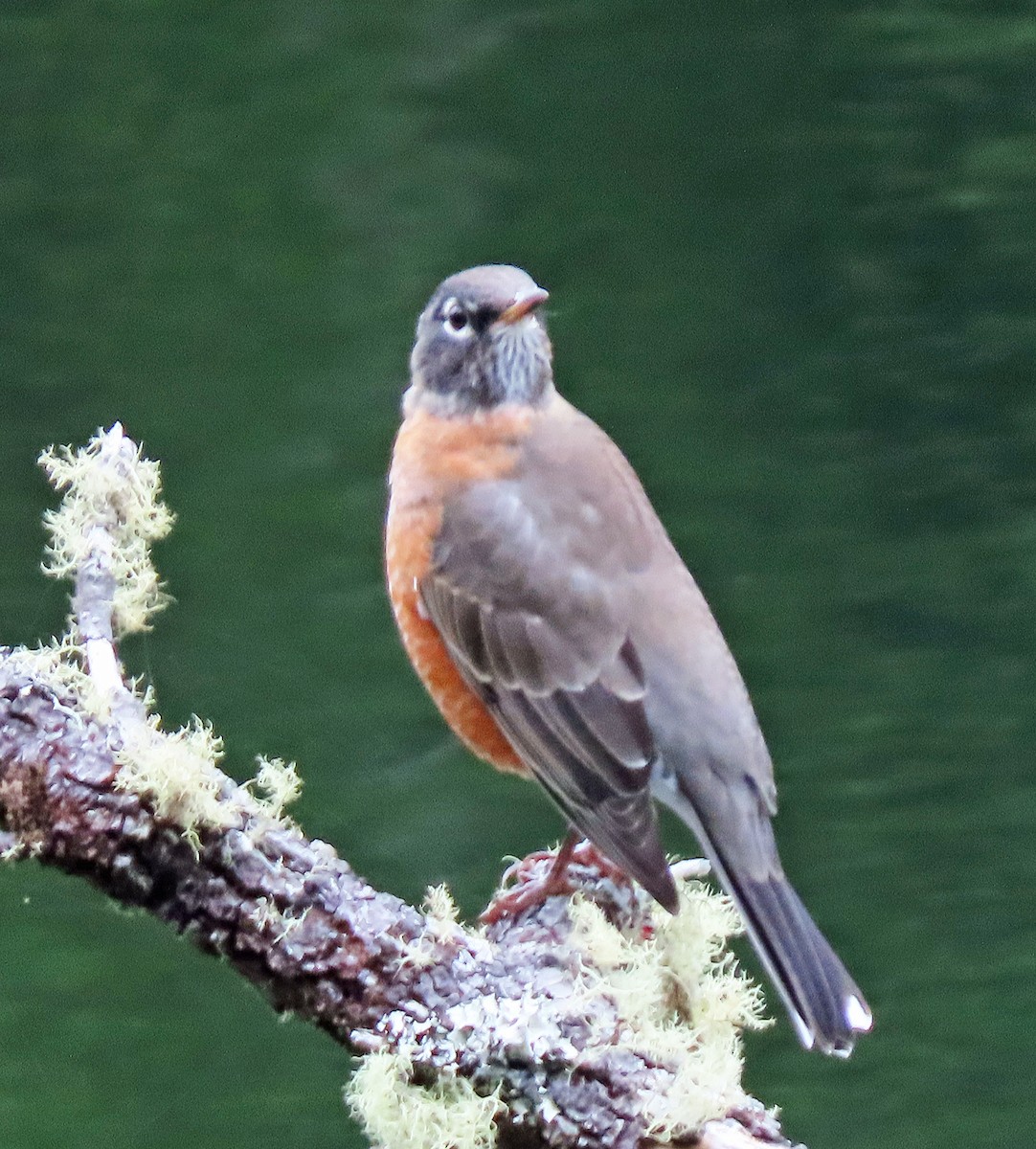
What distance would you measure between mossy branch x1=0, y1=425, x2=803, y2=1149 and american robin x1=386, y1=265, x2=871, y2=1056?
380mm

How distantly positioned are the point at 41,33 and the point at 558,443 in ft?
14.0

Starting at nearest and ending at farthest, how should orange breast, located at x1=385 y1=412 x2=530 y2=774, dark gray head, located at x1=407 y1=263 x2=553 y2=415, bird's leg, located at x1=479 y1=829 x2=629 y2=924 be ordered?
bird's leg, located at x1=479 y1=829 x2=629 y2=924, orange breast, located at x1=385 y1=412 x2=530 y2=774, dark gray head, located at x1=407 y1=263 x2=553 y2=415

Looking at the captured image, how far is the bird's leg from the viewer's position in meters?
2.93

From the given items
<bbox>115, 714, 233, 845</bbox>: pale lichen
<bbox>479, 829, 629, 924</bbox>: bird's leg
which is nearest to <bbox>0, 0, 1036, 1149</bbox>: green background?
<bbox>479, 829, 629, 924</bbox>: bird's leg

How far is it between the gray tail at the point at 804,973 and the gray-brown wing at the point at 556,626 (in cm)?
23

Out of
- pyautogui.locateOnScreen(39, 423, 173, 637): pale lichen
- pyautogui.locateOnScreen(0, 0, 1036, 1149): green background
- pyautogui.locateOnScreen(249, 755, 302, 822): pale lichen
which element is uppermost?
pyautogui.locateOnScreen(39, 423, 173, 637): pale lichen

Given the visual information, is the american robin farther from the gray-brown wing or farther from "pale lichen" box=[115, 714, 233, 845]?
"pale lichen" box=[115, 714, 233, 845]

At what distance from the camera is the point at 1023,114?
684 centimetres

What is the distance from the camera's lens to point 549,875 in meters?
2.98

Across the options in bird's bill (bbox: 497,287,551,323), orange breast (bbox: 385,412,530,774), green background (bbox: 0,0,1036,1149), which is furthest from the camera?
green background (bbox: 0,0,1036,1149)

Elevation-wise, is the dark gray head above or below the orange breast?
above

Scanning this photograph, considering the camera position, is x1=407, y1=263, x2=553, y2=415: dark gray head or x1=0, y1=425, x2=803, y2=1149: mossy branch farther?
x1=407, y1=263, x2=553, y2=415: dark gray head

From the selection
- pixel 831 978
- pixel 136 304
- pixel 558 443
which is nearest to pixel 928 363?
pixel 136 304

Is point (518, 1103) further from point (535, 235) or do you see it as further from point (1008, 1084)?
point (535, 235)
